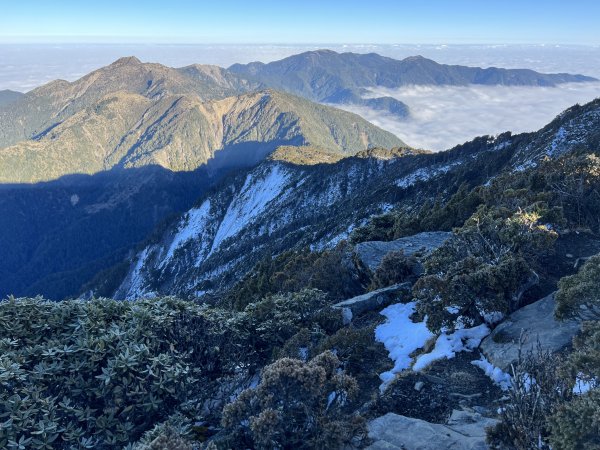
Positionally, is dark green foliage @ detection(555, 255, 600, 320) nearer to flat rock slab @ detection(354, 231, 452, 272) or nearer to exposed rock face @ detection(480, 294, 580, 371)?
exposed rock face @ detection(480, 294, 580, 371)

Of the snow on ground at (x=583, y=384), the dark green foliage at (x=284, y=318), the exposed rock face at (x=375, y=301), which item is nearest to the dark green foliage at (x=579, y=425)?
the snow on ground at (x=583, y=384)

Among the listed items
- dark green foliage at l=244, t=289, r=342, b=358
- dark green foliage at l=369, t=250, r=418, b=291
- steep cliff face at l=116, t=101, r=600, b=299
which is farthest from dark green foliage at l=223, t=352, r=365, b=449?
steep cliff face at l=116, t=101, r=600, b=299

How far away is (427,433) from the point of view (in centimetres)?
754

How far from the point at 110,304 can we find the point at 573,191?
69.3 ft

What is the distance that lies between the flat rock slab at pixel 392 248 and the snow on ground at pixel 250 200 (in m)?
102

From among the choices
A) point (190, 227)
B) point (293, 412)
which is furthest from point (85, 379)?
point (190, 227)

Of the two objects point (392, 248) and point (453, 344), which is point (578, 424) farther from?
point (392, 248)

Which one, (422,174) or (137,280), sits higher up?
(422,174)

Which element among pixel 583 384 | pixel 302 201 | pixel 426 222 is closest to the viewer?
pixel 583 384

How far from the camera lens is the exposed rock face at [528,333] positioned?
9.70 metres

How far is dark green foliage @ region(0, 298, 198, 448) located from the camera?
24.8ft

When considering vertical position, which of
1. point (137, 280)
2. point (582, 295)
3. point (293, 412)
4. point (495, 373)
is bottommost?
point (137, 280)

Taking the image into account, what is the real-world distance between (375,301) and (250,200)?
126 metres

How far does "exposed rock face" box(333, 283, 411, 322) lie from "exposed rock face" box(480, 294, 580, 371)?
191 inches
